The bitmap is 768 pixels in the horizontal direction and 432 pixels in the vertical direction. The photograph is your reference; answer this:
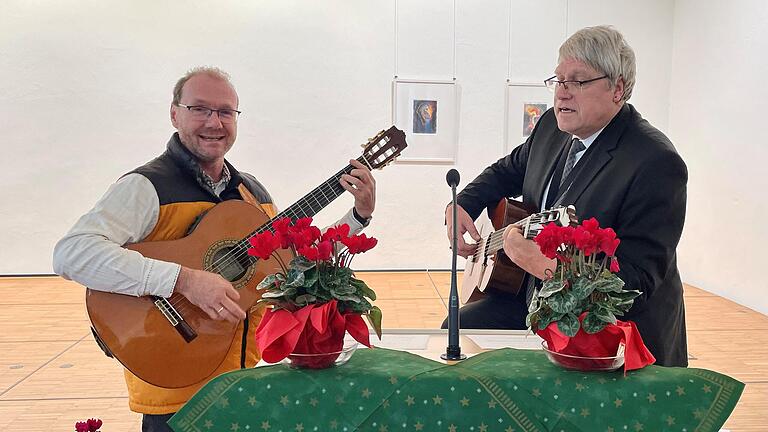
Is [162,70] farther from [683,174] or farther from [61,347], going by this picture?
[683,174]

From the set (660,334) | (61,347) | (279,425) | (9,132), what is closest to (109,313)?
(279,425)

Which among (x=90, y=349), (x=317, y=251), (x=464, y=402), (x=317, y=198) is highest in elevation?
(x=317, y=251)

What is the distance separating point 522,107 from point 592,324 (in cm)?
690

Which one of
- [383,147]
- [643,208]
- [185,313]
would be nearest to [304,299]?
[185,313]

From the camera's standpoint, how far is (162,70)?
770cm

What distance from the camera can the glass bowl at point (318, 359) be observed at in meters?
1.55

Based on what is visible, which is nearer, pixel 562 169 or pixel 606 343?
pixel 606 343

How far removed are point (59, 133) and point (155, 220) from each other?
5.89 meters

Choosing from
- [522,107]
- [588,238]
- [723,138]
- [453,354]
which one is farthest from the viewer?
[522,107]

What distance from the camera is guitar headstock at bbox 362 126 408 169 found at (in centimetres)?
288

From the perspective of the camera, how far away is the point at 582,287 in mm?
1516

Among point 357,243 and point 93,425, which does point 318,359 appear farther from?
point 93,425

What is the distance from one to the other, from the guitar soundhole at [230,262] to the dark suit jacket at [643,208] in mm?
1300

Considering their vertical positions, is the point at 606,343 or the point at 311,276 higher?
the point at 311,276
